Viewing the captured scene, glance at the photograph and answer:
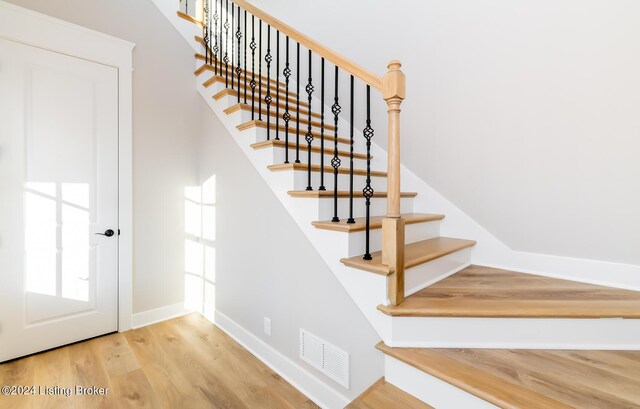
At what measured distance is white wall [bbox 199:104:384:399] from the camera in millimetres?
1568

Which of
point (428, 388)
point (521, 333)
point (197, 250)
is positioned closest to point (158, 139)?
point (197, 250)

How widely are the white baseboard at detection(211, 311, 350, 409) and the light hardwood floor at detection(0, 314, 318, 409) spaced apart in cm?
4

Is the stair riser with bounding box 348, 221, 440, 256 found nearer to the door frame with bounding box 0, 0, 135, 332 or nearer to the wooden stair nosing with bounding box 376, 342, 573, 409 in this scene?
the wooden stair nosing with bounding box 376, 342, 573, 409

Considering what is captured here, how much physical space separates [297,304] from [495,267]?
1606 mm

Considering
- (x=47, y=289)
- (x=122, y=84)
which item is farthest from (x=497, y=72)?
(x=47, y=289)

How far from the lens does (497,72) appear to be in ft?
5.32

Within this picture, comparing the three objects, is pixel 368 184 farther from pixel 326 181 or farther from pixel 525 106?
pixel 525 106

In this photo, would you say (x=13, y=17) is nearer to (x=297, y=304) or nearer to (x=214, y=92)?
(x=214, y=92)

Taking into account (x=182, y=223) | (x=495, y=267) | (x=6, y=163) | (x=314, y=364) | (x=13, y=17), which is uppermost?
Answer: (x=13, y=17)

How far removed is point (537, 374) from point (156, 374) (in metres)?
2.19

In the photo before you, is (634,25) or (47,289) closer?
(634,25)

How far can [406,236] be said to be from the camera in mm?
2020

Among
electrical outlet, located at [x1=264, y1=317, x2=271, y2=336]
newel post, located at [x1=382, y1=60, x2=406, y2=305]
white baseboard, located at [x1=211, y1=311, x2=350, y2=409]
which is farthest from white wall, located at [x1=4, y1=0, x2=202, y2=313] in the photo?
newel post, located at [x1=382, y1=60, x2=406, y2=305]

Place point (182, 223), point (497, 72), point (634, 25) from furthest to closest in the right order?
point (182, 223) → point (497, 72) → point (634, 25)
